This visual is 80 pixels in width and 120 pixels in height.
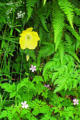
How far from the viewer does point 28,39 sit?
2.41m

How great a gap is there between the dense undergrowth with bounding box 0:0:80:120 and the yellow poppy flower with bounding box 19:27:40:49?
0.06 m

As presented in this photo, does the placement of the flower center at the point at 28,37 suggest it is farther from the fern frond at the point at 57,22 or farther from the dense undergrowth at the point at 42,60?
the fern frond at the point at 57,22

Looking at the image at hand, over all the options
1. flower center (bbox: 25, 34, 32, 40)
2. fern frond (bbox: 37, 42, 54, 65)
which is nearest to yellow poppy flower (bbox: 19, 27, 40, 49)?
flower center (bbox: 25, 34, 32, 40)

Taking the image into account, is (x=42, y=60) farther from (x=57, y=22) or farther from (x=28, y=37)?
(x=57, y=22)

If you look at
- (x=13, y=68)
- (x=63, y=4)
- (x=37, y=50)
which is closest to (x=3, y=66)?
(x=13, y=68)

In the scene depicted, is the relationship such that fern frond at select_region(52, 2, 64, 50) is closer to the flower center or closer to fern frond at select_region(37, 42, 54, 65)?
fern frond at select_region(37, 42, 54, 65)

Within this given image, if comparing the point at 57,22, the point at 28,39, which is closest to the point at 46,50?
the point at 28,39

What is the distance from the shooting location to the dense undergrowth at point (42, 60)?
2059 mm

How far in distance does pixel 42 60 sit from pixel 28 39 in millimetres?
358

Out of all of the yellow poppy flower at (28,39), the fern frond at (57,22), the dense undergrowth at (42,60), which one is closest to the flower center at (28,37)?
the yellow poppy flower at (28,39)

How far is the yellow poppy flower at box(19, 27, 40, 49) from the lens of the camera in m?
2.32

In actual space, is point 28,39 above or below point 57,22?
below

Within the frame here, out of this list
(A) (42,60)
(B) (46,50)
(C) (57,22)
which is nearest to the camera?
(C) (57,22)

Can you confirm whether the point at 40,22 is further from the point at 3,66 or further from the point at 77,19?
the point at 3,66
